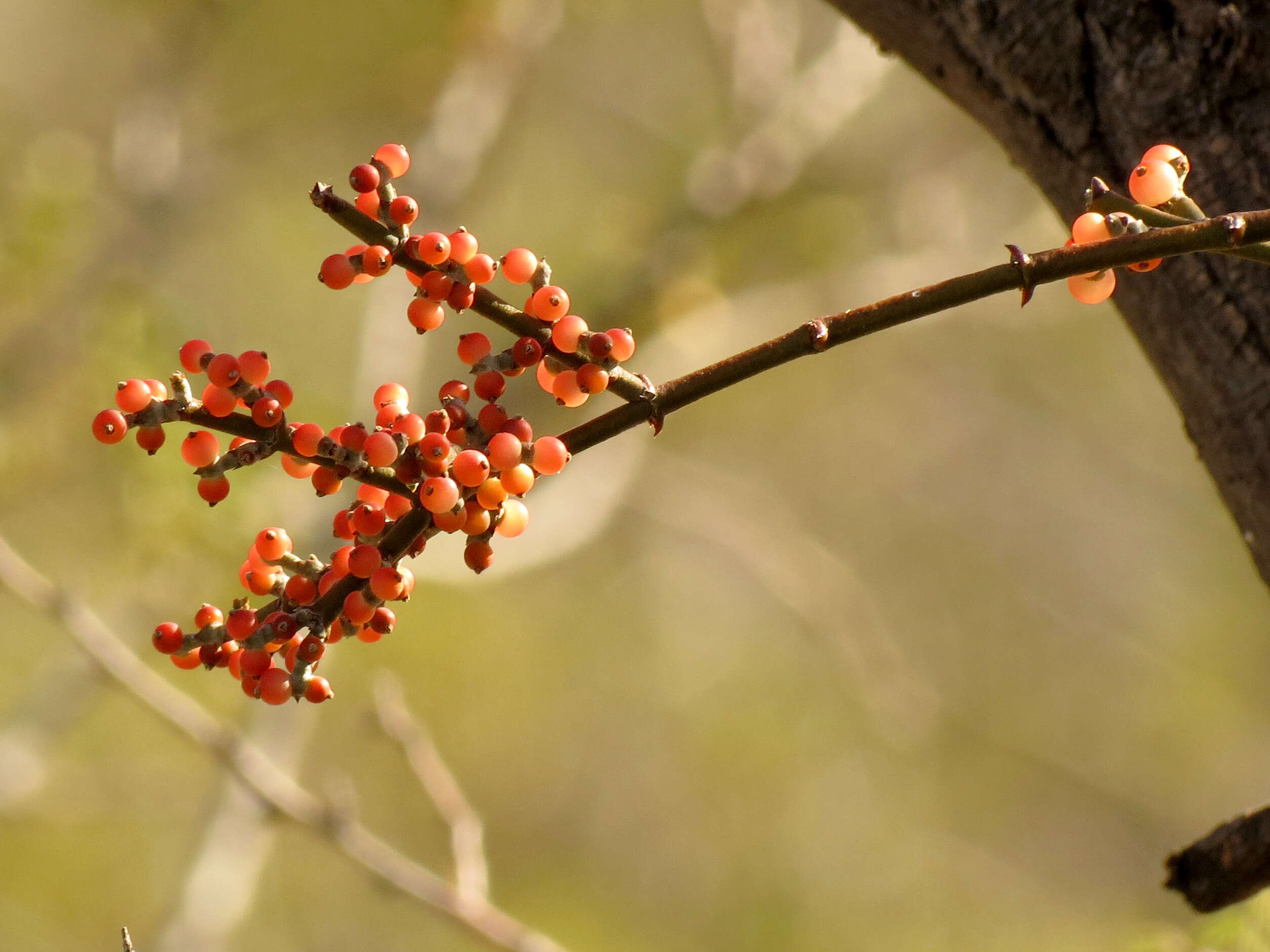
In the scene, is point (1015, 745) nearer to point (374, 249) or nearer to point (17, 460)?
point (17, 460)

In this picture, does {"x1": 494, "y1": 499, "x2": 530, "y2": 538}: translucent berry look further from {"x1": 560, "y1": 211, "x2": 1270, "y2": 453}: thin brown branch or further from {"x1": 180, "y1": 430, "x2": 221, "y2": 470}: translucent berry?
{"x1": 180, "y1": 430, "x2": 221, "y2": 470}: translucent berry

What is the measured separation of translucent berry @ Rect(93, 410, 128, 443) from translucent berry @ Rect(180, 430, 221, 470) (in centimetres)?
5

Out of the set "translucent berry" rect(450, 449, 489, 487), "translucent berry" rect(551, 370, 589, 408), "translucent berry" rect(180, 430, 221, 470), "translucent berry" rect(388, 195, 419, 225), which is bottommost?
"translucent berry" rect(450, 449, 489, 487)

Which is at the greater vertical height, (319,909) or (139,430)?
(319,909)

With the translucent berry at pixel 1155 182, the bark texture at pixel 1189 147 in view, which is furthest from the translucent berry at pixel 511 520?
the bark texture at pixel 1189 147

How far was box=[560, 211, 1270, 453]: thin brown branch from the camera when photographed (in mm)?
766

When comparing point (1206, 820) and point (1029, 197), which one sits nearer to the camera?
point (1029, 197)

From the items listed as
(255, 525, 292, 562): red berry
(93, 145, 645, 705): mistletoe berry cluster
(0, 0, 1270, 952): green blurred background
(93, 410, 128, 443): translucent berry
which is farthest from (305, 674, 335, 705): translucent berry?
(0, 0, 1270, 952): green blurred background

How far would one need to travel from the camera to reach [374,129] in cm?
589

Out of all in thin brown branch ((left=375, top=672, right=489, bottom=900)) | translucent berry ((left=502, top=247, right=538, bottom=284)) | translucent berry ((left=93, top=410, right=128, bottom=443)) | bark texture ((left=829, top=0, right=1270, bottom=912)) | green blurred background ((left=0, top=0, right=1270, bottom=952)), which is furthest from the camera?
green blurred background ((left=0, top=0, right=1270, bottom=952))

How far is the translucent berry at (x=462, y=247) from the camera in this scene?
783 mm

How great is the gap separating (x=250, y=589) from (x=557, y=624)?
622 centimetres

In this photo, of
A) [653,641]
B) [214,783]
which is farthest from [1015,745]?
[214,783]

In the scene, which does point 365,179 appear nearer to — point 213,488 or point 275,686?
point 213,488
